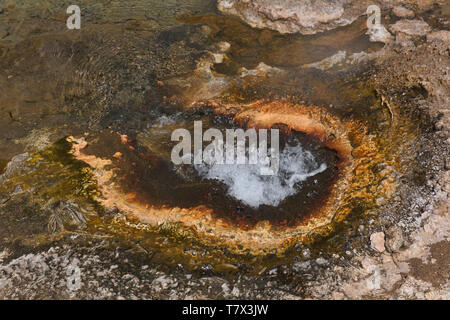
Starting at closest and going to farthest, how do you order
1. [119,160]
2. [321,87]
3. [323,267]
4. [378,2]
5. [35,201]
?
[323,267], [35,201], [119,160], [321,87], [378,2]

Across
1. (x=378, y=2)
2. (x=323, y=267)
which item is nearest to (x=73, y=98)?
(x=323, y=267)

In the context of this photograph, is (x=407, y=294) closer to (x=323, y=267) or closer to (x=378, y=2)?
(x=323, y=267)

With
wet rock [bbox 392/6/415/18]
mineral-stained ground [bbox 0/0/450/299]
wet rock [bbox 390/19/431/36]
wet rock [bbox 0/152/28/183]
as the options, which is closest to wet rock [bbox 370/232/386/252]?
mineral-stained ground [bbox 0/0/450/299]

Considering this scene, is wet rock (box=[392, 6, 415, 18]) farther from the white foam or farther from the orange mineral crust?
the white foam

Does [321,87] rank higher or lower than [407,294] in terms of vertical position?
higher

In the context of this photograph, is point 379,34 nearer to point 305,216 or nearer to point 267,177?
point 267,177

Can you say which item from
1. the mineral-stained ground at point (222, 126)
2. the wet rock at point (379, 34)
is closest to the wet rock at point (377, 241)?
the mineral-stained ground at point (222, 126)

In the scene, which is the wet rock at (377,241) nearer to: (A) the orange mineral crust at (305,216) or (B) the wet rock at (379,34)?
(A) the orange mineral crust at (305,216)
